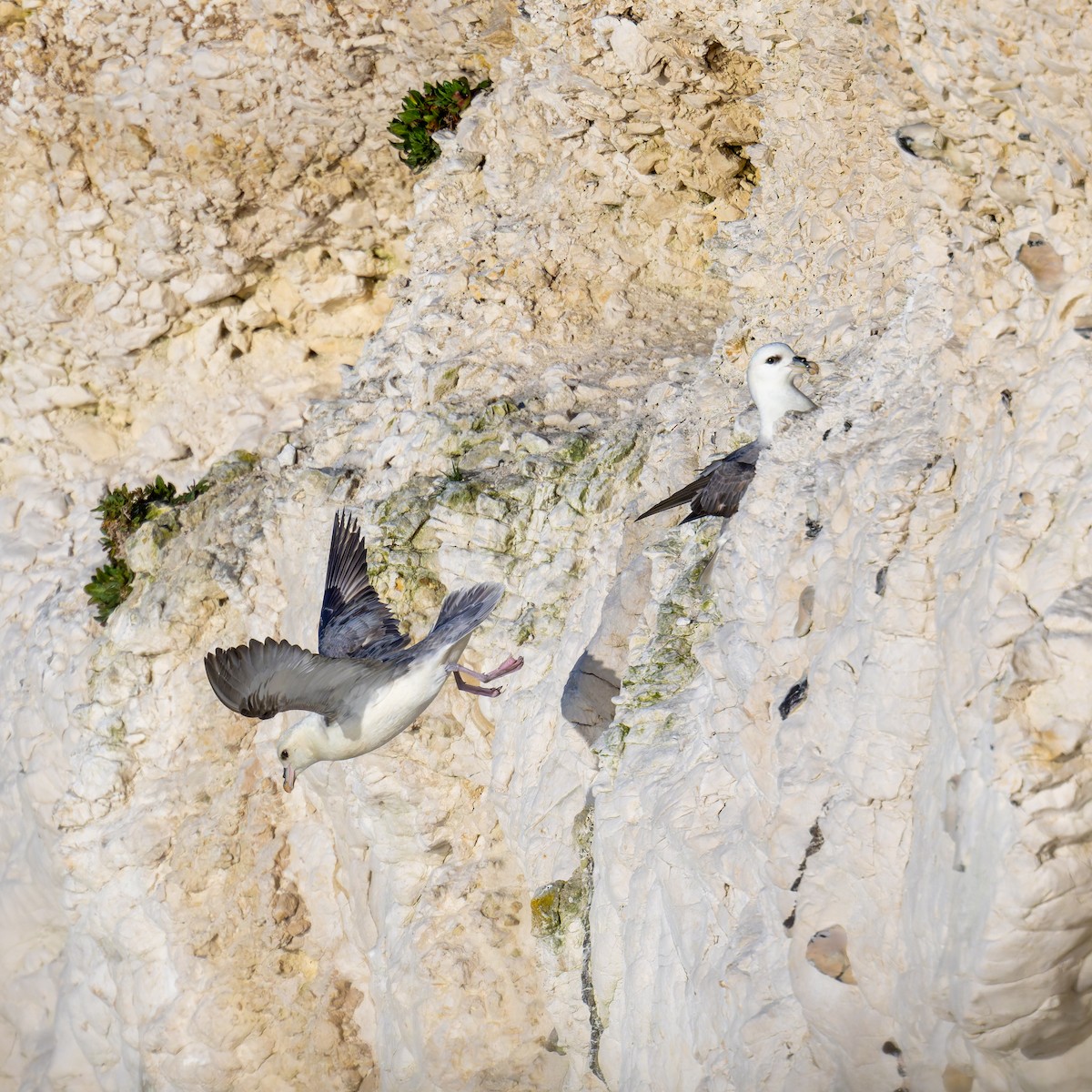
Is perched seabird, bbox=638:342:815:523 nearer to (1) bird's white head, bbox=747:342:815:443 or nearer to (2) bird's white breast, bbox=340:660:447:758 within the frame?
(1) bird's white head, bbox=747:342:815:443

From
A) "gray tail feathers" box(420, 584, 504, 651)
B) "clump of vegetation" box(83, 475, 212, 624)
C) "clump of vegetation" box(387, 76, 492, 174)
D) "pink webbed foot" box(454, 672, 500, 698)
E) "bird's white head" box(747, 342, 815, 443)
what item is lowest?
"clump of vegetation" box(83, 475, 212, 624)

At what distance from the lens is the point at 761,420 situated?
7.79m

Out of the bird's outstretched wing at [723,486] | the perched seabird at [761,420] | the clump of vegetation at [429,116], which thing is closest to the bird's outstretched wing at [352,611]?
the bird's outstretched wing at [723,486]

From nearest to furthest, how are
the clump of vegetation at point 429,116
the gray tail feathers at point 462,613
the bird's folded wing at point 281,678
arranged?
1. the bird's folded wing at point 281,678
2. the gray tail feathers at point 462,613
3. the clump of vegetation at point 429,116

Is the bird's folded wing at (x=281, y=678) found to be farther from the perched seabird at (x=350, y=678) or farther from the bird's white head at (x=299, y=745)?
the bird's white head at (x=299, y=745)

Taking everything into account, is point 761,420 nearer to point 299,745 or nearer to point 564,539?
point 564,539

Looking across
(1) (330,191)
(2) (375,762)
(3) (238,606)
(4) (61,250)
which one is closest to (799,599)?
(2) (375,762)

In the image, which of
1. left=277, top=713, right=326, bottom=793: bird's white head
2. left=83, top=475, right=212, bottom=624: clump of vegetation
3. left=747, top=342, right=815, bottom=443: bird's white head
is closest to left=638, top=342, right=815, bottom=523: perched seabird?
left=747, top=342, right=815, bottom=443: bird's white head

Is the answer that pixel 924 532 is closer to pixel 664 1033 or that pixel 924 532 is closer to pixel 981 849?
pixel 981 849

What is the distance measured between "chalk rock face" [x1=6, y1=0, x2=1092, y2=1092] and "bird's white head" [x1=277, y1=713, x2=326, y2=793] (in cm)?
129

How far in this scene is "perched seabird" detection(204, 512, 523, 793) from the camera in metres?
7.41

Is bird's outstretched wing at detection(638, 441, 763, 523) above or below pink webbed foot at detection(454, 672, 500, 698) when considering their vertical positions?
above

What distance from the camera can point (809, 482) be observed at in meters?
7.05

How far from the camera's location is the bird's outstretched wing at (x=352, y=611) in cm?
855
